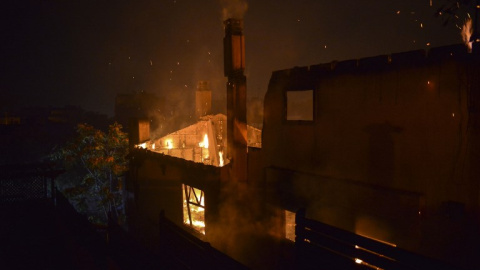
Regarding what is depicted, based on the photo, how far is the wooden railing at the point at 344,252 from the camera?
429cm

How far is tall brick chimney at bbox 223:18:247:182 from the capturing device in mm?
12555

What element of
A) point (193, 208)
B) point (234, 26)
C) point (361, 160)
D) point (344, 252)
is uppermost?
point (234, 26)

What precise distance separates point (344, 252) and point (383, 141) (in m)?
3.98

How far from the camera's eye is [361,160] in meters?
8.62

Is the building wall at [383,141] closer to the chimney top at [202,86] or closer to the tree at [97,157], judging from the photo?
the chimney top at [202,86]

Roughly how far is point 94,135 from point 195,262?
17.7m

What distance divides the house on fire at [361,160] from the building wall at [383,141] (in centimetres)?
2

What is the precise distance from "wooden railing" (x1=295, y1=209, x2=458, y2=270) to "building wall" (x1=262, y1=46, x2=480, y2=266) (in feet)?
9.63

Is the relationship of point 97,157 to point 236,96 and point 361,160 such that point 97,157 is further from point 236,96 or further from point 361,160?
point 361,160

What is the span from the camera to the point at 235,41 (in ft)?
43.5

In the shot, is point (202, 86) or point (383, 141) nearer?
point (383, 141)

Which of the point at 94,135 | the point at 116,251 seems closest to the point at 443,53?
the point at 116,251

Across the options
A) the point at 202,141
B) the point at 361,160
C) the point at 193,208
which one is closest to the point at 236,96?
the point at 193,208

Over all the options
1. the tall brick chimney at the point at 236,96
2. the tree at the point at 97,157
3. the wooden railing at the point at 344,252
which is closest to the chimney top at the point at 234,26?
the tall brick chimney at the point at 236,96
